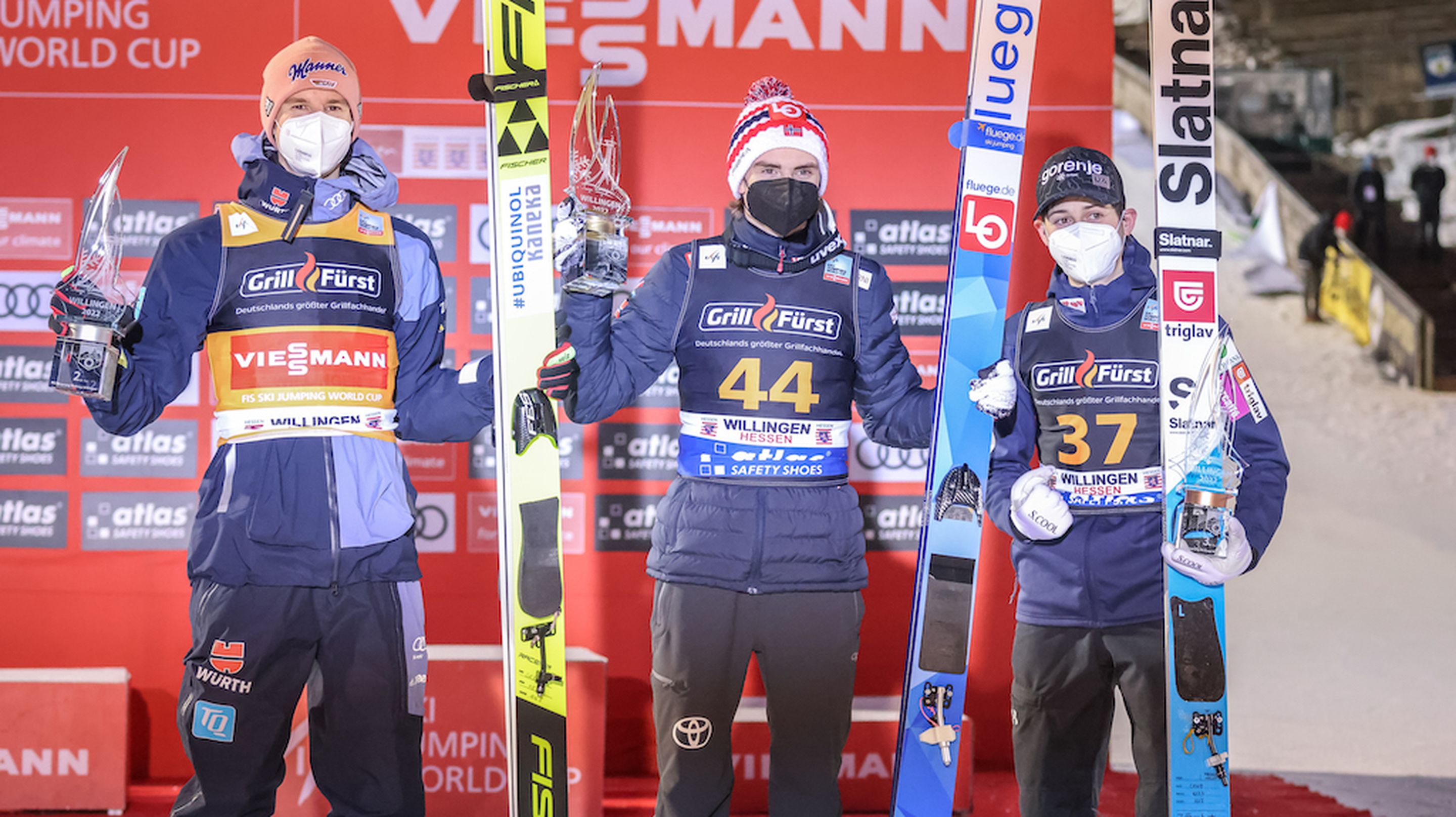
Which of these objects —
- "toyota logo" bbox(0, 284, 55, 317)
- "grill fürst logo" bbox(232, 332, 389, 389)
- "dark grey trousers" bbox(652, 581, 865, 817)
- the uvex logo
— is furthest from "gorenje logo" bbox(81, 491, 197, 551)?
"dark grey trousers" bbox(652, 581, 865, 817)

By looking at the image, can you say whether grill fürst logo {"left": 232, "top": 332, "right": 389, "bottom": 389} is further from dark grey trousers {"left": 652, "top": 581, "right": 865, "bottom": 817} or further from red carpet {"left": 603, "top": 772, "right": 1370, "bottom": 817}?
red carpet {"left": 603, "top": 772, "right": 1370, "bottom": 817}

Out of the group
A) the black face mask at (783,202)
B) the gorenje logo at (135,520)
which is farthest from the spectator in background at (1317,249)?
the gorenje logo at (135,520)

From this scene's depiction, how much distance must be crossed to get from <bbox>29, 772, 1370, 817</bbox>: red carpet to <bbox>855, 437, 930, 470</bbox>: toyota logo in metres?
1.14

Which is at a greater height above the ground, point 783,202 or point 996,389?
point 783,202

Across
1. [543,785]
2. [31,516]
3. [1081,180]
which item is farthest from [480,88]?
[31,516]

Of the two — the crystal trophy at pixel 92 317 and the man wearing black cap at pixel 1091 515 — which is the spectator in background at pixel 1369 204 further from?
the crystal trophy at pixel 92 317

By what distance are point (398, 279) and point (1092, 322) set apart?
5.44ft

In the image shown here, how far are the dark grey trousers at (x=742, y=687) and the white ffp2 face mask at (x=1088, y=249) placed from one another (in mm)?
1031

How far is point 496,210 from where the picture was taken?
2605 mm

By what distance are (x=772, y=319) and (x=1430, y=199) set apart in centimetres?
504

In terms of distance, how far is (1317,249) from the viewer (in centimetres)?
635

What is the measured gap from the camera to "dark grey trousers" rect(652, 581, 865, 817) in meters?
2.53

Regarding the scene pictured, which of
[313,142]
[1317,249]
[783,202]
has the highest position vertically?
[1317,249]

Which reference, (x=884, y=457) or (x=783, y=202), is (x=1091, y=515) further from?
(x=884, y=457)
